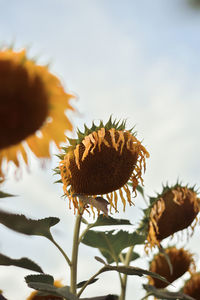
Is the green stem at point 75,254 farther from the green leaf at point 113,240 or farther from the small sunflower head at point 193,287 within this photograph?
the small sunflower head at point 193,287

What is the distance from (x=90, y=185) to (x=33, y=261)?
315 mm

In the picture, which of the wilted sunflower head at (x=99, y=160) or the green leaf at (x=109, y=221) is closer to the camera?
the wilted sunflower head at (x=99, y=160)

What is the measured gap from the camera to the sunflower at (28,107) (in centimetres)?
77

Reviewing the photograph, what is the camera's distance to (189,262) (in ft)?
7.66

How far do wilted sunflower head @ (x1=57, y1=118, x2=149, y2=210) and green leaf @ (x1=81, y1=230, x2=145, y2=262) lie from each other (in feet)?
1.12

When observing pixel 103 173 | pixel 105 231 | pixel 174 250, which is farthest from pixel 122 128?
pixel 174 250

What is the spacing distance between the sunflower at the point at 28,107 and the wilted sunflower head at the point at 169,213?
3.76ft

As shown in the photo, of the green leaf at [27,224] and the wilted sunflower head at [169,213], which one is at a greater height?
the wilted sunflower head at [169,213]

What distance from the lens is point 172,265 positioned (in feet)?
7.38

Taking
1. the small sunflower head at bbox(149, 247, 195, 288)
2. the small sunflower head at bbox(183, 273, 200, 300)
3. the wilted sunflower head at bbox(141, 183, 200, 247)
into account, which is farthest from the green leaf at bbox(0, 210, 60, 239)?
the small sunflower head at bbox(183, 273, 200, 300)

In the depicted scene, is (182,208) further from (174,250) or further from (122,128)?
(122,128)

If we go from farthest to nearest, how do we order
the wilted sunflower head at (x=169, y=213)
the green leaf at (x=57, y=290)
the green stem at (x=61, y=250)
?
1. the wilted sunflower head at (x=169, y=213)
2. the green stem at (x=61, y=250)
3. the green leaf at (x=57, y=290)

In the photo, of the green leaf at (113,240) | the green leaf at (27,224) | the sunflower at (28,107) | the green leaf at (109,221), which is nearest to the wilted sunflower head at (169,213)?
the green leaf at (113,240)

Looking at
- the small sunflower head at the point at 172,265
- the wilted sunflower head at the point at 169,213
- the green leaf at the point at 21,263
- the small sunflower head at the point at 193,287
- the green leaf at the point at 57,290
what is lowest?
the green leaf at the point at 57,290
